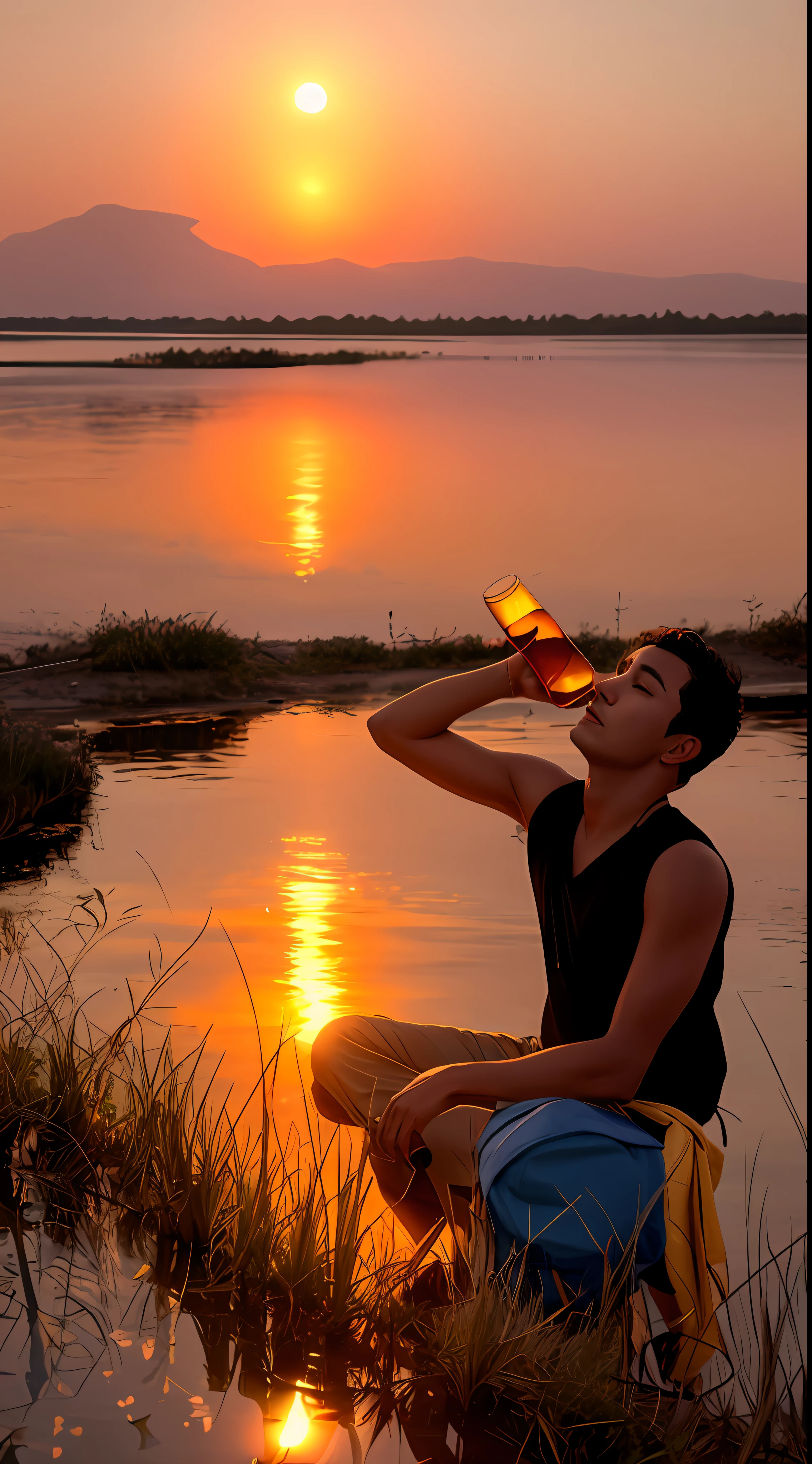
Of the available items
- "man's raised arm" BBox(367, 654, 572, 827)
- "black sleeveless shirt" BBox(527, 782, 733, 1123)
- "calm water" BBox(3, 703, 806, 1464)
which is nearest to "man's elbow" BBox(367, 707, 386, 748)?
"man's raised arm" BBox(367, 654, 572, 827)

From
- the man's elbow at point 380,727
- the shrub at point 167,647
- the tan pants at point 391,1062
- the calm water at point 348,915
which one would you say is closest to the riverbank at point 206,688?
the shrub at point 167,647

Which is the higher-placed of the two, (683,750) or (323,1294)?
(683,750)

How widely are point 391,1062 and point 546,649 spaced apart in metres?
0.85

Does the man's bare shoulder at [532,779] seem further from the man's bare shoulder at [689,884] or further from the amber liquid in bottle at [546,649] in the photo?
the man's bare shoulder at [689,884]

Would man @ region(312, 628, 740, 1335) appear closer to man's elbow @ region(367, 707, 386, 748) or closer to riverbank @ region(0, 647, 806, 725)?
man's elbow @ region(367, 707, 386, 748)

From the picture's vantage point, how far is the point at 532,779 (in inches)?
101

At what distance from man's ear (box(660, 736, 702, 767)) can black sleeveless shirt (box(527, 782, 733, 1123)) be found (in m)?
0.09

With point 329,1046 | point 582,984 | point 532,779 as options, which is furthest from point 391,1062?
point 532,779

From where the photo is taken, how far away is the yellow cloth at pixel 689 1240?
2051 millimetres

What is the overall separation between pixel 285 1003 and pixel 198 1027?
12.2 inches

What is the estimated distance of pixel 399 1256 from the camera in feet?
8.41

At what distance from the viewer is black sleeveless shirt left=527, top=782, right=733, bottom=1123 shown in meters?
2.16

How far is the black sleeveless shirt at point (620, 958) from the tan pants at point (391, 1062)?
0.24 meters

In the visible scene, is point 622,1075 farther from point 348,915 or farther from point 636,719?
point 348,915
